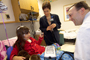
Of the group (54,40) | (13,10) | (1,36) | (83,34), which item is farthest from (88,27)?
(13,10)

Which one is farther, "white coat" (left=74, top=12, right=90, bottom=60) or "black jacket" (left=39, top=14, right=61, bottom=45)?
"black jacket" (left=39, top=14, right=61, bottom=45)

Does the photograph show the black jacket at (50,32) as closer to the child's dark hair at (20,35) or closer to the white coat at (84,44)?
the child's dark hair at (20,35)

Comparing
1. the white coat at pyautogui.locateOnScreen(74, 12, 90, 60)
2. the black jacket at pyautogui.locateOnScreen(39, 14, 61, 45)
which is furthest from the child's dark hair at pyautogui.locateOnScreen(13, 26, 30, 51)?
the white coat at pyautogui.locateOnScreen(74, 12, 90, 60)

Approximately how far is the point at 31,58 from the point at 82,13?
0.75 meters

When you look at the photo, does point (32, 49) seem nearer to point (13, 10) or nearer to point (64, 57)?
point (64, 57)

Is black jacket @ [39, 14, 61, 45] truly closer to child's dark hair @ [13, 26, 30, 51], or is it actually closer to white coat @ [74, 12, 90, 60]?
child's dark hair @ [13, 26, 30, 51]

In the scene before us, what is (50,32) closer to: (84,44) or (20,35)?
(20,35)

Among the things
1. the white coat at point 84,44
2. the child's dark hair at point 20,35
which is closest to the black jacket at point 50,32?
the child's dark hair at point 20,35

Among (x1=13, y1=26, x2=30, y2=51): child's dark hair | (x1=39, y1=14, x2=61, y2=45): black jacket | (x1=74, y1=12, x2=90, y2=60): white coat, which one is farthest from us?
(x1=39, y1=14, x2=61, y2=45): black jacket

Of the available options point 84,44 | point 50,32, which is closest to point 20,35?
point 50,32

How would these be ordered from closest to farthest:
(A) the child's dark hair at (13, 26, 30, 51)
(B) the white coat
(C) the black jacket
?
1. (B) the white coat
2. (A) the child's dark hair at (13, 26, 30, 51)
3. (C) the black jacket

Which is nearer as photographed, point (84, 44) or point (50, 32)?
point (84, 44)

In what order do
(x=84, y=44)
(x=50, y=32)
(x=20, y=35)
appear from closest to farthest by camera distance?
(x=84, y=44), (x=20, y=35), (x=50, y=32)

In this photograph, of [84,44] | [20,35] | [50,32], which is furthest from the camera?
[50,32]
